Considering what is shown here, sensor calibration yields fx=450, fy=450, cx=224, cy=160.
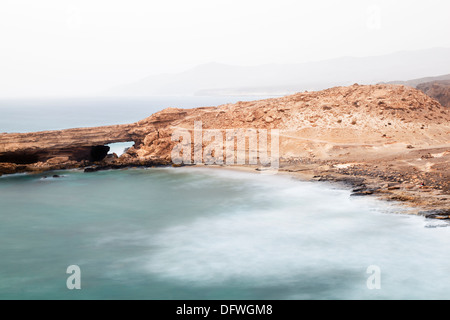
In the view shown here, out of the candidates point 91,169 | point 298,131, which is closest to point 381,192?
point 298,131

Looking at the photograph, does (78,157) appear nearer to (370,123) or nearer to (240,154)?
(240,154)

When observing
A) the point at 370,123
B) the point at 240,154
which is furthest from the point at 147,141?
the point at 370,123

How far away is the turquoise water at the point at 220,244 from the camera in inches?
519

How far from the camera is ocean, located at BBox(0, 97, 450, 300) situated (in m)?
13.2

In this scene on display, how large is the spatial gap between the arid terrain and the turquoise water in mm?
Result: 4600

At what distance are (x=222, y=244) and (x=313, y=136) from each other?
16.5 metres

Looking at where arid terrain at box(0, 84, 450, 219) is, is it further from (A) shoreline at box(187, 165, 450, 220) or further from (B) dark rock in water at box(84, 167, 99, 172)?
(A) shoreline at box(187, 165, 450, 220)

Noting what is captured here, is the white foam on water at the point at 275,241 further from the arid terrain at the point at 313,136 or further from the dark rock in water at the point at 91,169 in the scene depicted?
the dark rock in water at the point at 91,169

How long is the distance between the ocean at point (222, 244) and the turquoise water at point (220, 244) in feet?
0.16

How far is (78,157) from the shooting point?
32.1 m

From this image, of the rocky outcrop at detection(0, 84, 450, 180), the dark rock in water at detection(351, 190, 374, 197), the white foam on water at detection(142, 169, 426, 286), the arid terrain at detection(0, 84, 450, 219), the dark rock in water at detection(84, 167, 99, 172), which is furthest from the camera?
the dark rock in water at detection(84, 167, 99, 172)

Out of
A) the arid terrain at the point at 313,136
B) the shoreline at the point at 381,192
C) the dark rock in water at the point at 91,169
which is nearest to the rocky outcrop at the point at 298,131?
the arid terrain at the point at 313,136

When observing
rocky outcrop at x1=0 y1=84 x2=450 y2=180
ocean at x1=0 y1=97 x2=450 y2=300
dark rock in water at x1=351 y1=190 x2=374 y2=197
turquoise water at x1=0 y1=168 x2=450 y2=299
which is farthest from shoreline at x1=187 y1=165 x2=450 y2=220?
rocky outcrop at x1=0 y1=84 x2=450 y2=180
